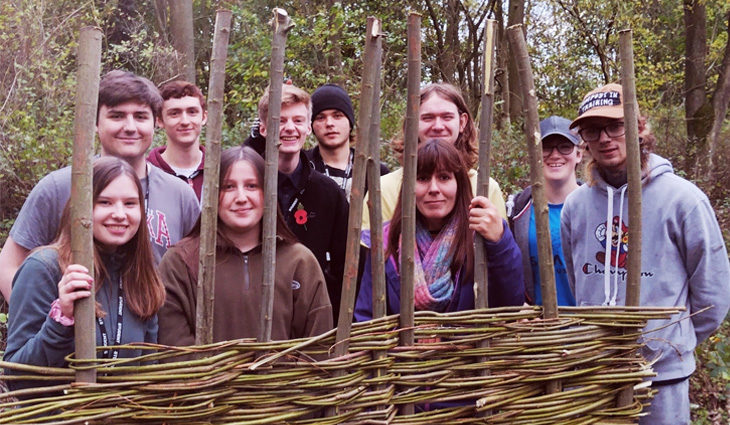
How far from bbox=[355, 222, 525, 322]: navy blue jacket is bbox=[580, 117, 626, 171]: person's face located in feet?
2.28

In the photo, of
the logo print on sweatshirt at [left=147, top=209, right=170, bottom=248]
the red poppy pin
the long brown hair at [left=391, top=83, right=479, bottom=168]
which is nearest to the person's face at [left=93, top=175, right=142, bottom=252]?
the logo print on sweatshirt at [left=147, top=209, right=170, bottom=248]

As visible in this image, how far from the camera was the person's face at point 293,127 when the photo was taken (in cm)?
341

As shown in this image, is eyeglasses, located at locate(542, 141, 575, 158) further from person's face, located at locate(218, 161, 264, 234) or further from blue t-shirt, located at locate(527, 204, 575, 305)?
person's face, located at locate(218, 161, 264, 234)

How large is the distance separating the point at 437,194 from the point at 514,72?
31.5 ft

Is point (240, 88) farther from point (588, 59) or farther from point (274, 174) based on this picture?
point (274, 174)

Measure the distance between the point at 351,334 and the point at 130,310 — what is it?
0.64 meters

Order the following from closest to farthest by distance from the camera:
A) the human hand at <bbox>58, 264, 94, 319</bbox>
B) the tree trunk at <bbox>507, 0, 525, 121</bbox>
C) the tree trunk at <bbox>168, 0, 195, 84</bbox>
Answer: the human hand at <bbox>58, 264, 94, 319</bbox> → the tree trunk at <bbox>507, 0, 525, 121</bbox> → the tree trunk at <bbox>168, 0, 195, 84</bbox>

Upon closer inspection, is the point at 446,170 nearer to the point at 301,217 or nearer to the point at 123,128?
the point at 301,217

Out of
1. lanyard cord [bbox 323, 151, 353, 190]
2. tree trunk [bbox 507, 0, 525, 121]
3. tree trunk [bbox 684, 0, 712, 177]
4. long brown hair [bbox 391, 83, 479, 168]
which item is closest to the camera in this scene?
long brown hair [bbox 391, 83, 479, 168]

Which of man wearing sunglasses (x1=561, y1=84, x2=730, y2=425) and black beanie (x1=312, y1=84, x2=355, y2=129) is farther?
black beanie (x1=312, y1=84, x2=355, y2=129)

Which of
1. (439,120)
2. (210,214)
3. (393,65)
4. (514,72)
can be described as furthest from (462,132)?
(514,72)

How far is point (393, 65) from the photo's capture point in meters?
10.7

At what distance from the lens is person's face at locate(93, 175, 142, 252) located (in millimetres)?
2182

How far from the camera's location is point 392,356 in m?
2.09
